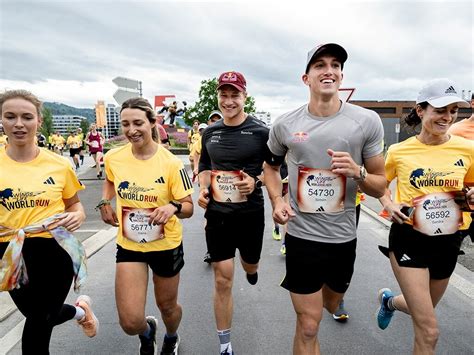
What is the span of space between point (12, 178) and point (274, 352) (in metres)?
2.27

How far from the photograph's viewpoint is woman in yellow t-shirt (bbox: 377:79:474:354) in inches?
97.2

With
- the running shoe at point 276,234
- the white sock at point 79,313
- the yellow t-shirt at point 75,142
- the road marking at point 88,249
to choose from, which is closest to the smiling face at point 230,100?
the white sock at point 79,313

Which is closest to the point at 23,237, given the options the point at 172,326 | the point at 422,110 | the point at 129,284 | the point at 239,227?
the point at 129,284

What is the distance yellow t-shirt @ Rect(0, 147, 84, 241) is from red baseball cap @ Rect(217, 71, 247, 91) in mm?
1414

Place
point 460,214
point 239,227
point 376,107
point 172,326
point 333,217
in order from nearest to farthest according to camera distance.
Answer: point 333,217
point 460,214
point 172,326
point 239,227
point 376,107

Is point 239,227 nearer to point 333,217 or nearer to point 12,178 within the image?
point 333,217

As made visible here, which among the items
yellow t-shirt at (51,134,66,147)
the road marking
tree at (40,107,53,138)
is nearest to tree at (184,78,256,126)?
tree at (40,107,53,138)

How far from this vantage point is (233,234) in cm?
308

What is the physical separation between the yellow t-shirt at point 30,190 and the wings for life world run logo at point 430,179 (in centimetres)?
244

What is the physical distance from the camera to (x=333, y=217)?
240 cm

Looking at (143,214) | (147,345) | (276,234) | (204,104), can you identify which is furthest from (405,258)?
(204,104)

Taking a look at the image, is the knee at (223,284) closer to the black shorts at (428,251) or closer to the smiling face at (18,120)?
the black shorts at (428,251)

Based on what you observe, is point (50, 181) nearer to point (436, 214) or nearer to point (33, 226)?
point (33, 226)

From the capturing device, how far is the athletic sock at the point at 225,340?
281 centimetres
